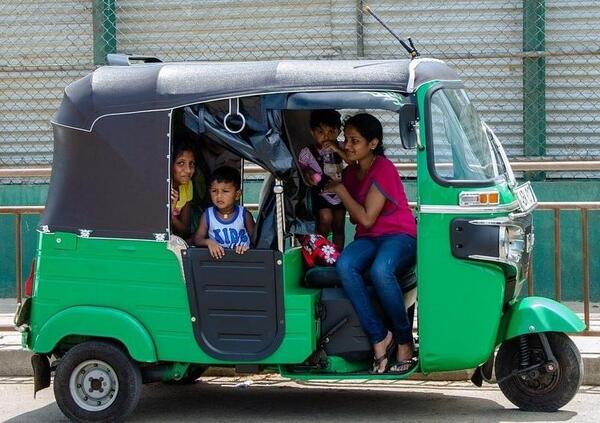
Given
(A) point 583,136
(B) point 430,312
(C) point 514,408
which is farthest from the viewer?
(A) point 583,136

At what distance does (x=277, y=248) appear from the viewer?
7328 mm

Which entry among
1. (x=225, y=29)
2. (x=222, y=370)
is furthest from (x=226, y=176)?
(x=225, y=29)

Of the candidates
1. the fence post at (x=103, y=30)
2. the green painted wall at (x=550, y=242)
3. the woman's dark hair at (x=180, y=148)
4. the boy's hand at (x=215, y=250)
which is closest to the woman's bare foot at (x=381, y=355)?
the boy's hand at (x=215, y=250)

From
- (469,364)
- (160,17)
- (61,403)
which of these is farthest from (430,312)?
(160,17)

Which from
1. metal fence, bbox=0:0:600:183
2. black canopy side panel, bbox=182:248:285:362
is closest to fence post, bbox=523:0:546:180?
metal fence, bbox=0:0:600:183

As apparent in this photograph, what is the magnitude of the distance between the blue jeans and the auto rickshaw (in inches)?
4.8

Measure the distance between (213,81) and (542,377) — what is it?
8.46 ft

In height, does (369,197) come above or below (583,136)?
below

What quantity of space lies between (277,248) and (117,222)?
932 millimetres

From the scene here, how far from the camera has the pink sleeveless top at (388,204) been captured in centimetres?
761

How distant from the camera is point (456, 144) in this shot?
728cm

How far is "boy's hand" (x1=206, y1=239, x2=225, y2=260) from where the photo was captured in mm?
7309

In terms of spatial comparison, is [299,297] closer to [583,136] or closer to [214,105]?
[214,105]

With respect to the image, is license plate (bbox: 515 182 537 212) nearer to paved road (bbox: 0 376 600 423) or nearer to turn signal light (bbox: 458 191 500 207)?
turn signal light (bbox: 458 191 500 207)
